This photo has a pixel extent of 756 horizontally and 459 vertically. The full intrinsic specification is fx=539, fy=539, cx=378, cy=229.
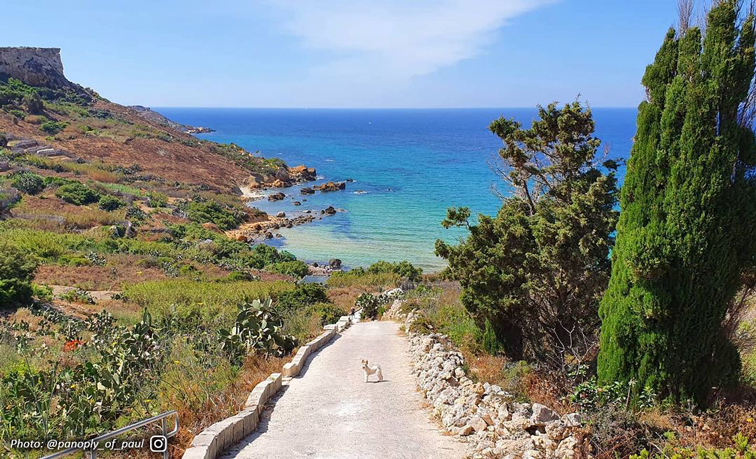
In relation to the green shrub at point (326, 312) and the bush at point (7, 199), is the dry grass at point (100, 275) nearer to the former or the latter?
the green shrub at point (326, 312)

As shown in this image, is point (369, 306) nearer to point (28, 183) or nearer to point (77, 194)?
point (77, 194)

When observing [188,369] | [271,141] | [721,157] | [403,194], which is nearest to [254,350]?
[188,369]

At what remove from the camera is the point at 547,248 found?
34.2ft

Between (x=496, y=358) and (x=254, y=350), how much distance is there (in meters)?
5.16

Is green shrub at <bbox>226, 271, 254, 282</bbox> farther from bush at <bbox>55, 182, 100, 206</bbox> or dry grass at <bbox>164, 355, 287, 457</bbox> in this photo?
dry grass at <bbox>164, 355, 287, 457</bbox>

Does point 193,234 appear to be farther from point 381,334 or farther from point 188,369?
point 188,369

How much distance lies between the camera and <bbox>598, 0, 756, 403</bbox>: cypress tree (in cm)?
749

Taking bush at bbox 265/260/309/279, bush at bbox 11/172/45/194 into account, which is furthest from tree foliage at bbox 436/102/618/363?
bush at bbox 11/172/45/194

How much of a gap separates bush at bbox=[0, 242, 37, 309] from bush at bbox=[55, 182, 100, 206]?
2101 cm

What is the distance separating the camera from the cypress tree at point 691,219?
24.6 feet

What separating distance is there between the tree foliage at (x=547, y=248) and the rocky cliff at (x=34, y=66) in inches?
3828

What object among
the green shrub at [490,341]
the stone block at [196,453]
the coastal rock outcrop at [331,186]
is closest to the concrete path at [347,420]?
the stone block at [196,453]

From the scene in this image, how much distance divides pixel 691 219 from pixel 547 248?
3136mm

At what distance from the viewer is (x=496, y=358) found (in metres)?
11.4
